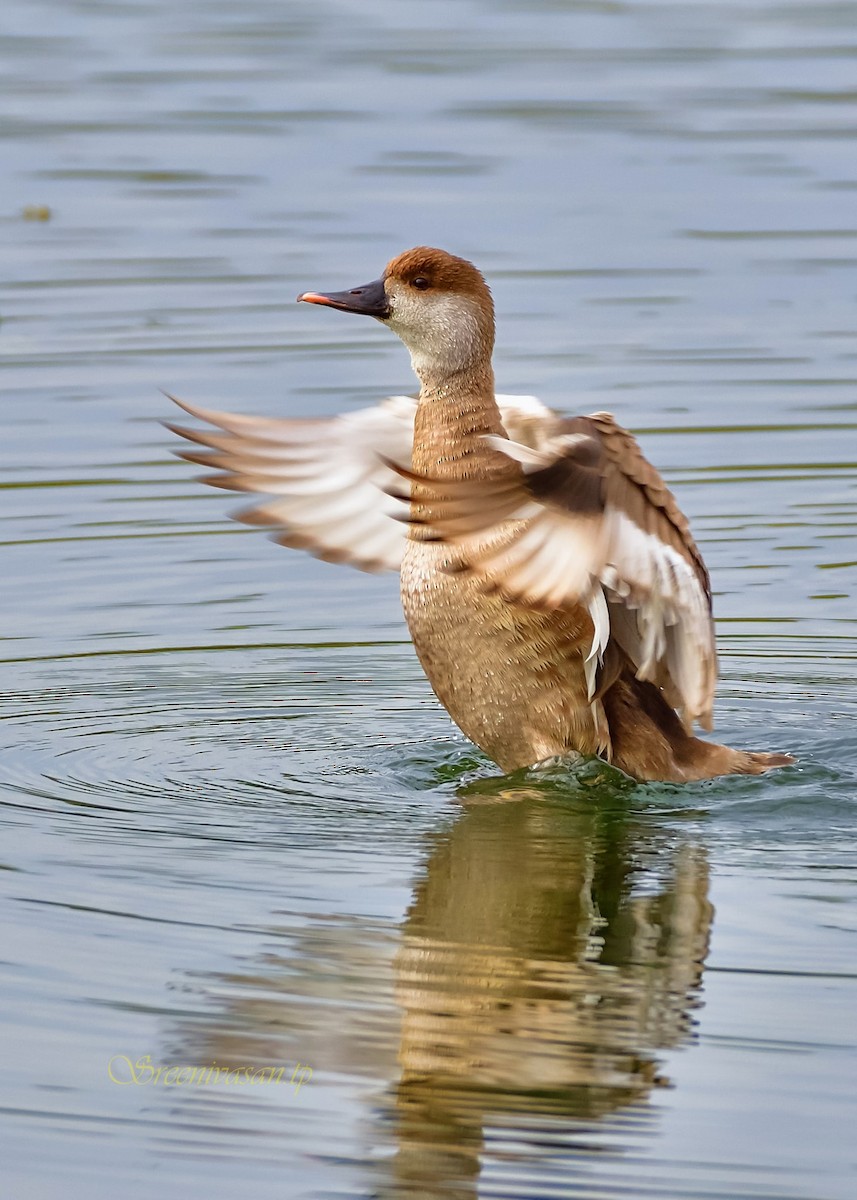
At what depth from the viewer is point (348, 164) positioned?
17.6 m

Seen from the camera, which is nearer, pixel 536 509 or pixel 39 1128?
pixel 39 1128

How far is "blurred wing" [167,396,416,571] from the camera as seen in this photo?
809 centimetres

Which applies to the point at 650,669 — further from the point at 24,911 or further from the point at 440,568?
the point at 24,911

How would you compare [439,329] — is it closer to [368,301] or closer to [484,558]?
[368,301]

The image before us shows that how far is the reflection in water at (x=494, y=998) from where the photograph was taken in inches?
212

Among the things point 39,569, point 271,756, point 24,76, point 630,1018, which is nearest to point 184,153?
point 24,76

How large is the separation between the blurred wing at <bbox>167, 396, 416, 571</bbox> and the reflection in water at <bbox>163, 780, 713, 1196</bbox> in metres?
1.40

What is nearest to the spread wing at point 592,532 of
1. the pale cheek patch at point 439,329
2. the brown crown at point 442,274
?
the pale cheek patch at point 439,329

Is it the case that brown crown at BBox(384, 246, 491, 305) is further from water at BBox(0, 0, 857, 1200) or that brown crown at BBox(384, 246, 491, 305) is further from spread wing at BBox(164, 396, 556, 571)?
water at BBox(0, 0, 857, 1200)

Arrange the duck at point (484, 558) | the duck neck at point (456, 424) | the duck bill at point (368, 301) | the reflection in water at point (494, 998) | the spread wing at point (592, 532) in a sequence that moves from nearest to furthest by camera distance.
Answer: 1. the reflection in water at point (494, 998)
2. the spread wing at point (592, 532)
3. the duck at point (484, 558)
4. the duck neck at point (456, 424)
5. the duck bill at point (368, 301)

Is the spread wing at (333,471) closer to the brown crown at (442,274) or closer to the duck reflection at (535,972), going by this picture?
the brown crown at (442,274)

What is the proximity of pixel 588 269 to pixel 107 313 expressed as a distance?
3.17 meters

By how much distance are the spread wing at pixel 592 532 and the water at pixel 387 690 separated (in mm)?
768

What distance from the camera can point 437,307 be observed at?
27.2ft
